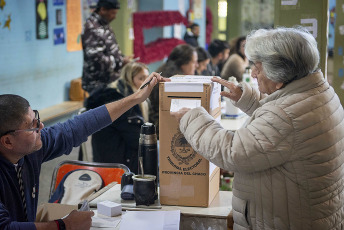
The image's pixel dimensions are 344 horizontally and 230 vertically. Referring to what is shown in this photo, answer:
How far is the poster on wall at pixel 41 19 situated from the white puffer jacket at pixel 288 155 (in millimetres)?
5060

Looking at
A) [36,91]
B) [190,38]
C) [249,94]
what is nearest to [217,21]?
[190,38]

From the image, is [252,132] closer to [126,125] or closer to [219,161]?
[219,161]

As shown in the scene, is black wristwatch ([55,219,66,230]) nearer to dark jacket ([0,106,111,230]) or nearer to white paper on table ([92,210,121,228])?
dark jacket ([0,106,111,230])

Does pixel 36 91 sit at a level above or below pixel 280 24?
below

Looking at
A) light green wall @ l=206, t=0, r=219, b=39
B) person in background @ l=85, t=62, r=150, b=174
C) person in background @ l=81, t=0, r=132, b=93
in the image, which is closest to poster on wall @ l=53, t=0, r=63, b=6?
person in background @ l=81, t=0, r=132, b=93

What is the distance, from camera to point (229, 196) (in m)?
2.72

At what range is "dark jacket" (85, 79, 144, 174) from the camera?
13.8ft

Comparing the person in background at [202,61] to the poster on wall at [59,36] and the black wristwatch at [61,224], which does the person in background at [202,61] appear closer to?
the poster on wall at [59,36]

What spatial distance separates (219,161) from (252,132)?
18 centimetres

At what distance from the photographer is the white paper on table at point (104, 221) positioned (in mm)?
2383

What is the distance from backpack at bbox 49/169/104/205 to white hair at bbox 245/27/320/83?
1523 millimetres

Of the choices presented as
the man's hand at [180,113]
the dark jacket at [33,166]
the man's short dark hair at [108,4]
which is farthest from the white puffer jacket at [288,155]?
the man's short dark hair at [108,4]

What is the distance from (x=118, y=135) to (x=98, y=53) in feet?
6.26

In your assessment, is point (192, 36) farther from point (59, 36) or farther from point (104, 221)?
point (104, 221)
